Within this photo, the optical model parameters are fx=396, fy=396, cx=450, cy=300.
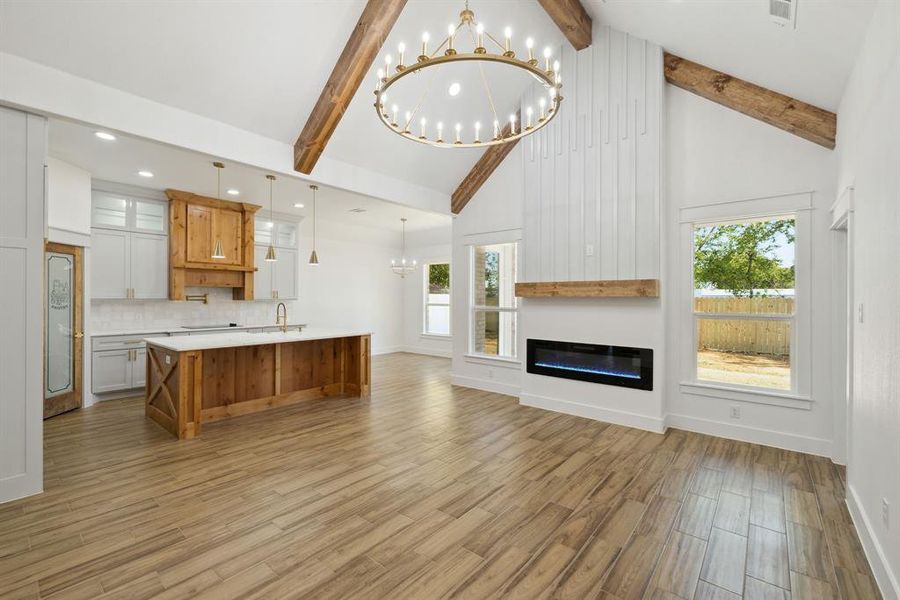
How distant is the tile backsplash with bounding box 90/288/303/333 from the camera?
5895 millimetres

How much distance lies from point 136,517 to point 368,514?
1508mm

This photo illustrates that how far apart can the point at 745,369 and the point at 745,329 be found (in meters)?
0.41

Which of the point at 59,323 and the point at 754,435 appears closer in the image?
the point at 754,435

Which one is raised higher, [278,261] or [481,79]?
[481,79]

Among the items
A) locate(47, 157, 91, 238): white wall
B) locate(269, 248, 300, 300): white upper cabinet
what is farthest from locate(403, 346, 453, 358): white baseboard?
locate(47, 157, 91, 238): white wall

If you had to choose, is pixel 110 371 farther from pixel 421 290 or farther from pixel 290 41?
pixel 421 290

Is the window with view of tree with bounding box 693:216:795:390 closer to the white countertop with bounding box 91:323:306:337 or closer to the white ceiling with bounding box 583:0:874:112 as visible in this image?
the white ceiling with bounding box 583:0:874:112

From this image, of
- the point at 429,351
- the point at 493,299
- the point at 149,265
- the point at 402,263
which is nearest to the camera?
the point at 149,265

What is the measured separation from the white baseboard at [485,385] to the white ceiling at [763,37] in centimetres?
441

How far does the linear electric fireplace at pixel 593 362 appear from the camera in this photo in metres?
4.39

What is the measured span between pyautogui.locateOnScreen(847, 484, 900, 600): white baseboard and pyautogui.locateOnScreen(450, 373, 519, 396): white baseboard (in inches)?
144

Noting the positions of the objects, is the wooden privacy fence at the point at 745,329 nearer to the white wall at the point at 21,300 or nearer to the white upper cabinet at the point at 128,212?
the white wall at the point at 21,300

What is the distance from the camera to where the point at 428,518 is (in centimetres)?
258

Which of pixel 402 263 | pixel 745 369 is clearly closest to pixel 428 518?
pixel 745 369
